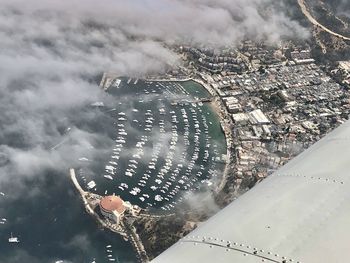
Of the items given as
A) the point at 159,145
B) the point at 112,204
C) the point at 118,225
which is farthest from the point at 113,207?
the point at 159,145

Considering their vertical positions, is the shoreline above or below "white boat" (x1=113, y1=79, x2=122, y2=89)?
above

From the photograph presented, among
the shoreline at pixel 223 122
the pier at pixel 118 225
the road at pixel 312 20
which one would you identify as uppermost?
the road at pixel 312 20

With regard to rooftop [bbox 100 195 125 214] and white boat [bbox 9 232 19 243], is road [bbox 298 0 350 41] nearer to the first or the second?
rooftop [bbox 100 195 125 214]

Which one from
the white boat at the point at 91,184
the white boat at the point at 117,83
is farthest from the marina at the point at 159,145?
the white boat at the point at 117,83

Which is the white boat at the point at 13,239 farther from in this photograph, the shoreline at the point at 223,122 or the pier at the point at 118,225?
the shoreline at the point at 223,122

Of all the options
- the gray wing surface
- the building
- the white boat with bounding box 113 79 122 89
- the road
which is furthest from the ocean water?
the gray wing surface

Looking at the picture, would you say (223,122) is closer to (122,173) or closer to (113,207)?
(122,173)

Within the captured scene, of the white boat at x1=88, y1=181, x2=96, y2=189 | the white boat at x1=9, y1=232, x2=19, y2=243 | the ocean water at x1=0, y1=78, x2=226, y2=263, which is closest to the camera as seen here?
the ocean water at x1=0, y1=78, x2=226, y2=263

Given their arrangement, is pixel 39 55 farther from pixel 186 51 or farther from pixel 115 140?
pixel 115 140

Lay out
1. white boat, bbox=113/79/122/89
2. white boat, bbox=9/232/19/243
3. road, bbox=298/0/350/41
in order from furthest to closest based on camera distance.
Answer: road, bbox=298/0/350/41, white boat, bbox=113/79/122/89, white boat, bbox=9/232/19/243
